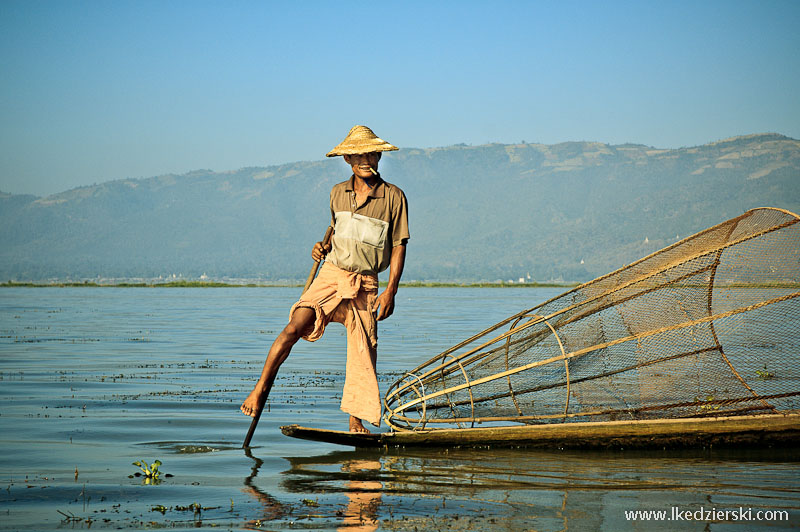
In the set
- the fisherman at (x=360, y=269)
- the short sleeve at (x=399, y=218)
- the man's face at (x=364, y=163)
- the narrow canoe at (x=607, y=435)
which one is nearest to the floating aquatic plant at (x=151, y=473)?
the narrow canoe at (x=607, y=435)

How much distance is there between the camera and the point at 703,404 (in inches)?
319

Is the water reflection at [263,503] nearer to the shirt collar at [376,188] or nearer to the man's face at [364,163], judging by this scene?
the shirt collar at [376,188]

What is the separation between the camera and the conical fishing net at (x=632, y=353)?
8023 millimetres

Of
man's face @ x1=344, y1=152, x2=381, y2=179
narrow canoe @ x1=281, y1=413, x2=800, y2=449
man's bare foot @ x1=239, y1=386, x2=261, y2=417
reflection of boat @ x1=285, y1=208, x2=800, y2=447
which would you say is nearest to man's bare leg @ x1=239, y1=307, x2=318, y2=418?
man's bare foot @ x1=239, y1=386, x2=261, y2=417

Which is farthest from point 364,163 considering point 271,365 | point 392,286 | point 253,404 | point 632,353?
point 632,353

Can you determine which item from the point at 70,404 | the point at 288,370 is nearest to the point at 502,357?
the point at 70,404

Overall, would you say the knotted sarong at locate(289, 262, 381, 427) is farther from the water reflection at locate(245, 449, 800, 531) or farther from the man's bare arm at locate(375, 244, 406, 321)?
the water reflection at locate(245, 449, 800, 531)

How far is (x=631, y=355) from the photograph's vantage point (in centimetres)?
828

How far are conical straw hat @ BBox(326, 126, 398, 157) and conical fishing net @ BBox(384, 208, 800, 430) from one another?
6.09 feet

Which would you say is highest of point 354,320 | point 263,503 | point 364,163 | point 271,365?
point 364,163

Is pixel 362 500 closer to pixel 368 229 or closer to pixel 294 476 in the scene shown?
pixel 294 476

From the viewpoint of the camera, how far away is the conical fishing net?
8023 mm

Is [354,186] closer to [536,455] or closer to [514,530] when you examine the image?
[536,455]

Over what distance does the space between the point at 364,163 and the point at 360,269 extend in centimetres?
90
